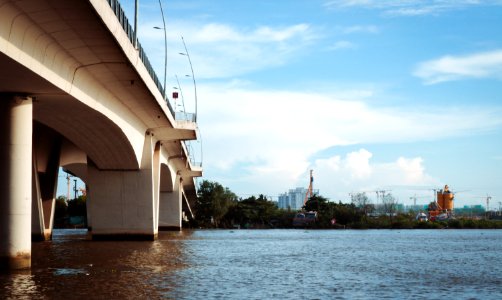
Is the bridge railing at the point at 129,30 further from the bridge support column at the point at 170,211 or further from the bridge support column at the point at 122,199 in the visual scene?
the bridge support column at the point at 170,211

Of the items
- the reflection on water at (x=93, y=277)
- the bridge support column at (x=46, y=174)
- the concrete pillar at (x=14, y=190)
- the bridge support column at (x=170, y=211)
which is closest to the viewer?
the reflection on water at (x=93, y=277)

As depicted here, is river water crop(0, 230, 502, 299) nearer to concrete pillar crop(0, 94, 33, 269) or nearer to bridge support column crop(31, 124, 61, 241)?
concrete pillar crop(0, 94, 33, 269)

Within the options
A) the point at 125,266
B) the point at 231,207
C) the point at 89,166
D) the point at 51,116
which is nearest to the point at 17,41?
the point at 125,266

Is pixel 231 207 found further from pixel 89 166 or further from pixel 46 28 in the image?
pixel 46 28

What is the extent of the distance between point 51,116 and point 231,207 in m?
110

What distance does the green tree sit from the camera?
138125 mm

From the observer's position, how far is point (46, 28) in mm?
24781

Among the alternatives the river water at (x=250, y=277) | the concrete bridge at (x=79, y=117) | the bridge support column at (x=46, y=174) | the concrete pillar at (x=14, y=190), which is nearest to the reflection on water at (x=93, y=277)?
the river water at (x=250, y=277)

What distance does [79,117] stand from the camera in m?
39.9

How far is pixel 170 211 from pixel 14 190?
7626cm

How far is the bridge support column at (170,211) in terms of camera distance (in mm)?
102062

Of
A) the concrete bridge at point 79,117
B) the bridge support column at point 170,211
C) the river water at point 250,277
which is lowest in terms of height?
the river water at point 250,277

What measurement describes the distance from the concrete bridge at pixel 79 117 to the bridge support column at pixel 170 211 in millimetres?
32153

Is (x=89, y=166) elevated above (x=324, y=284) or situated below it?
above
